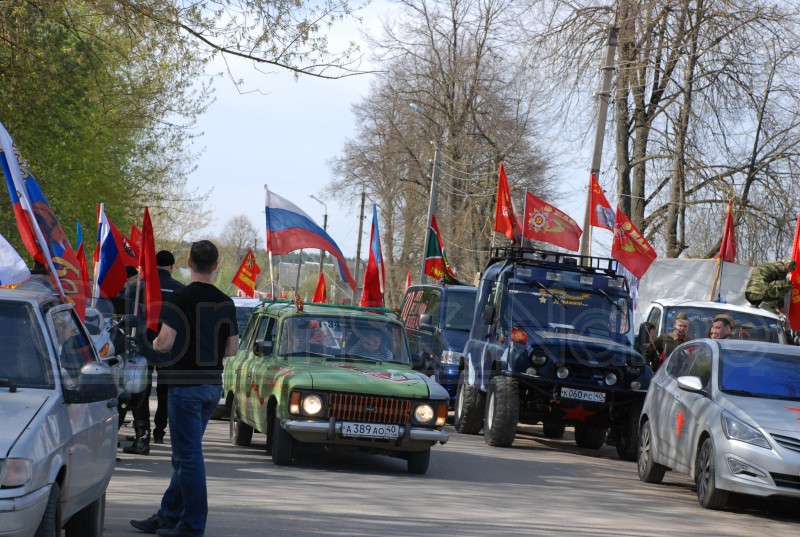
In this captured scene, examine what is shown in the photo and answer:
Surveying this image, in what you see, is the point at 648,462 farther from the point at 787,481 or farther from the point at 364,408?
the point at 364,408

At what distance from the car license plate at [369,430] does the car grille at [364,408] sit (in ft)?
0.18

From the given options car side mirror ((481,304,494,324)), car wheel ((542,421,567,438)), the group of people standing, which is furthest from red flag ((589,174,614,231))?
the group of people standing

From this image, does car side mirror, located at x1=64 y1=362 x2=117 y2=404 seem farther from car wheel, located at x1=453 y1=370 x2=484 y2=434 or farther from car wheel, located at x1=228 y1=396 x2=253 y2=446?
car wheel, located at x1=453 y1=370 x2=484 y2=434

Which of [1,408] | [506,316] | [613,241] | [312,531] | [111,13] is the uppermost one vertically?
[111,13]

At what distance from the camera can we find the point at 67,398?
6.36 m

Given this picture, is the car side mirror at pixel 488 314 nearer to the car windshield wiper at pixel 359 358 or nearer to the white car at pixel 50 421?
the car windshield wiper at pixel 359 358

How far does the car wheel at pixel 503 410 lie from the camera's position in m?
15.5

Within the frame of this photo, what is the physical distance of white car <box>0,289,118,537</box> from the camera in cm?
551

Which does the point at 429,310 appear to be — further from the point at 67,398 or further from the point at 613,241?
the point at 67,398

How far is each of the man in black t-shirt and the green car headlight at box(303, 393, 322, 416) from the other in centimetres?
386

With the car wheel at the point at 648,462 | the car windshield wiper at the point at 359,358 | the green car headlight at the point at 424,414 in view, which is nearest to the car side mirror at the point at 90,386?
the green car headlight at the point at 424,414

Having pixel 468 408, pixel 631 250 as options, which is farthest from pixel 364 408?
pixel 631 250

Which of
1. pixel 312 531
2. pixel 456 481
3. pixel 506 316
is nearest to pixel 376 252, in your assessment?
pixel 506 316

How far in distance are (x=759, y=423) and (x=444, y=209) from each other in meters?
43.1
